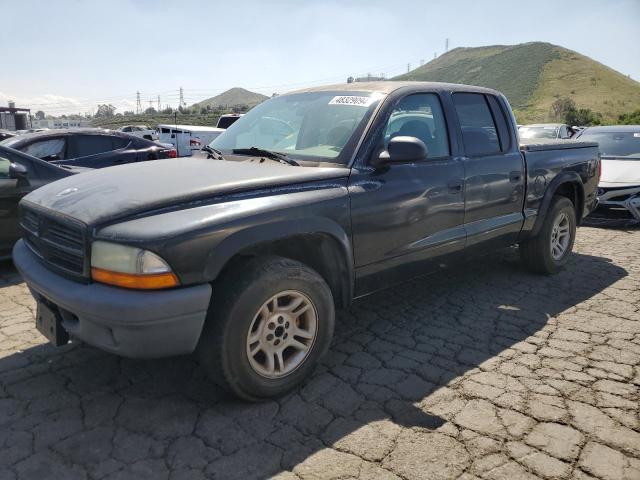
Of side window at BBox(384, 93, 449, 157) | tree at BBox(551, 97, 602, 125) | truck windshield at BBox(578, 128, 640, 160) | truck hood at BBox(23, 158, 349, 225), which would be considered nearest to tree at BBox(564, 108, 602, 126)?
tree at BBox(551, 97, 602, 125)

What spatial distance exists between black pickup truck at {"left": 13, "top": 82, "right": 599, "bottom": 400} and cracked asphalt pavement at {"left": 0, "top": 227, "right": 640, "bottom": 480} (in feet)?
1.16

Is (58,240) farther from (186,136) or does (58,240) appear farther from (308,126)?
(186,136)

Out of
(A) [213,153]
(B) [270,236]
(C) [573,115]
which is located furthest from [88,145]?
(C) [573,115]

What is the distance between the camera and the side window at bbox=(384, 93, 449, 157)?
3600 mm

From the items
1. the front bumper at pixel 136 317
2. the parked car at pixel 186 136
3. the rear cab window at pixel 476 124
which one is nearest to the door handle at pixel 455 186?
the rear cab window at pixel 476 124

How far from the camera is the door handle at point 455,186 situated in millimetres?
3793

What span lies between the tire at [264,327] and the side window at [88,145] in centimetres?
670

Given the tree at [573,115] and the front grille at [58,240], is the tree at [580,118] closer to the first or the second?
the tree at [573,115]

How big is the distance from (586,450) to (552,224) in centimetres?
308

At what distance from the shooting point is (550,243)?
515cm

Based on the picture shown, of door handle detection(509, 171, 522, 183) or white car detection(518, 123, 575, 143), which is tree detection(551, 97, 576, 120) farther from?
door handle detection(509, 171, 522, 183)

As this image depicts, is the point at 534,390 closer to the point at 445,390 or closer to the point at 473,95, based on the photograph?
the point at 445,390

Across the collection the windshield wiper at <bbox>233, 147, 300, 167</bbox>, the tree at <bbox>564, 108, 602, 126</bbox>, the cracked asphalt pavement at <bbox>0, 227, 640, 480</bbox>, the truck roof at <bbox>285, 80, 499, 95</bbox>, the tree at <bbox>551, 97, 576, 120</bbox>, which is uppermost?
the tree at <bbox>551, 97, 576, 120</bbox>

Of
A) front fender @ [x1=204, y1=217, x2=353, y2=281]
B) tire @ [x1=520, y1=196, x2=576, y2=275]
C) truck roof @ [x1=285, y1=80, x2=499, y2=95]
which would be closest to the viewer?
front fender @ [x1=204, y1=217, x2=353, y2=281]
